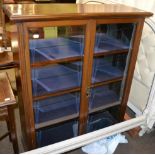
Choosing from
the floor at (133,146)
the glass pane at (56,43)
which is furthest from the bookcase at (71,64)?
the floor at (133,146)

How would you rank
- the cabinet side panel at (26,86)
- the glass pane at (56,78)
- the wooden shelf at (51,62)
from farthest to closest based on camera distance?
the glass pane at (56,78), the wooden shelf at (51,62), the cabinet side panel at (26,86)

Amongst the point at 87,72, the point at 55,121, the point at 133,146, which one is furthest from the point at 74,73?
the point at 133,146

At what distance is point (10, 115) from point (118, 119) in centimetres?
105

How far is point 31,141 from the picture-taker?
1463mm

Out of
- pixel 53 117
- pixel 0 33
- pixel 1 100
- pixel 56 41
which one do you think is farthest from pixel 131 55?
pixel 0 33

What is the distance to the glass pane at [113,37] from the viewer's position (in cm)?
142

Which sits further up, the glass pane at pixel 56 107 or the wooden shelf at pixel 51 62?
the wooden shelf at pixel 51 62

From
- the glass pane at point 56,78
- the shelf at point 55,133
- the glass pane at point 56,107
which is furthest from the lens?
the shelf at point 55,133

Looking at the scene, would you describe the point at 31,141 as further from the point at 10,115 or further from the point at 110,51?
the point at 110,51

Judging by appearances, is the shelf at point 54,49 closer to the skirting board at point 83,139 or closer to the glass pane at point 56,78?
the glass pane at point 56,78

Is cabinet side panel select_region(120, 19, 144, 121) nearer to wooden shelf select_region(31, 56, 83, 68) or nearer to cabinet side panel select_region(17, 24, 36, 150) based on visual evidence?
wooden shelf select_region(31, 56, 83, 68)

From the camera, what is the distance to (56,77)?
150 centimetres

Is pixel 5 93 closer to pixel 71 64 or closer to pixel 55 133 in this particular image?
pixel 71 64

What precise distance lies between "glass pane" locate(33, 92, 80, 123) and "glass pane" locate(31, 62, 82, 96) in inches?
→ 5.6
